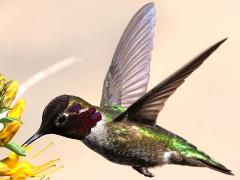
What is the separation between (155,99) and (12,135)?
15.6 inches

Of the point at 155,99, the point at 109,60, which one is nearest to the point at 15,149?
the point at 155,99

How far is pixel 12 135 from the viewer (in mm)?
1232

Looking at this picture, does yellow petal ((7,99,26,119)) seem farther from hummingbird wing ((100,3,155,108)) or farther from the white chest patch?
hummingbird wing ((100,3,155,108))

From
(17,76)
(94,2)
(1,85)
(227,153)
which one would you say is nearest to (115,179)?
(227,153)

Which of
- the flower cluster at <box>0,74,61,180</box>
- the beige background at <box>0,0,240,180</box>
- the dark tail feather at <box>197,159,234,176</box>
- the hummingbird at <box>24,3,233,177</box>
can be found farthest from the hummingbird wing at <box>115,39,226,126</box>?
the beige background at <box>0,0,240,180</box>

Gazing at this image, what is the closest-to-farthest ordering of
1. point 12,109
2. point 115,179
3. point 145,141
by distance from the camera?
point 12,109 < point 145,141 < point 115,179

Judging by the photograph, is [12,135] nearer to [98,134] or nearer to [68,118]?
[68,118]

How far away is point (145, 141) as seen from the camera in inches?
64.3

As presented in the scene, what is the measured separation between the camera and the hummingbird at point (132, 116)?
1394mm

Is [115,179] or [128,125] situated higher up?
[128,125]

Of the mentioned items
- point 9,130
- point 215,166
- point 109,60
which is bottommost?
point 109,60

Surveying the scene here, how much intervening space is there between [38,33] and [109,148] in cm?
429

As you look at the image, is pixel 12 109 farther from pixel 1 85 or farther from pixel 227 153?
pixel 227 153

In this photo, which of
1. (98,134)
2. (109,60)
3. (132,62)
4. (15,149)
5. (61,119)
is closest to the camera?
(15,149)
